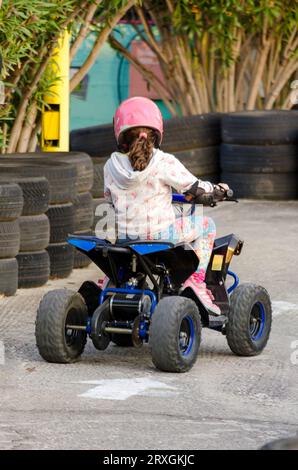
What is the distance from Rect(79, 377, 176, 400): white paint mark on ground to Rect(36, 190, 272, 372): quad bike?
0.56ft

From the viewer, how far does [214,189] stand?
6746 mm

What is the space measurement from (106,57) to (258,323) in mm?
14661

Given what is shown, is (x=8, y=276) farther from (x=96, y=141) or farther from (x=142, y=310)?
(x=96, y=141)

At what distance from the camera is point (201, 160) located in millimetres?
14266

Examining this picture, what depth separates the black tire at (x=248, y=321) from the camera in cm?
690

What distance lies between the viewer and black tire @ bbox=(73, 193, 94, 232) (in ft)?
31.8

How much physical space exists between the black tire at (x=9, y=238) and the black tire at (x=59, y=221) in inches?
28.6

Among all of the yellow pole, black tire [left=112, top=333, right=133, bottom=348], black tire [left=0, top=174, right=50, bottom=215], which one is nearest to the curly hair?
black tire [left=112, top=333, right=133, bottom=348]

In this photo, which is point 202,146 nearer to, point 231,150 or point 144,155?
point 231,150

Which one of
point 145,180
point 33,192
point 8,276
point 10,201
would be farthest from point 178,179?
point 33,192

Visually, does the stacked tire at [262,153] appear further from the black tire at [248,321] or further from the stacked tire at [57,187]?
the black tire at [248,321]

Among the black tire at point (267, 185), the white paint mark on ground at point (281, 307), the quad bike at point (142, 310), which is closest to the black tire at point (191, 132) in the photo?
the black tire at point (267, 185)

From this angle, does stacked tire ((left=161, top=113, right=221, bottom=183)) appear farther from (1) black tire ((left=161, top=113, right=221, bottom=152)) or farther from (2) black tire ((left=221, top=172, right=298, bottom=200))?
(2) black tire ((left=221, top=172, right=298, bottom=200))

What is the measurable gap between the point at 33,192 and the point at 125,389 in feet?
9.45
